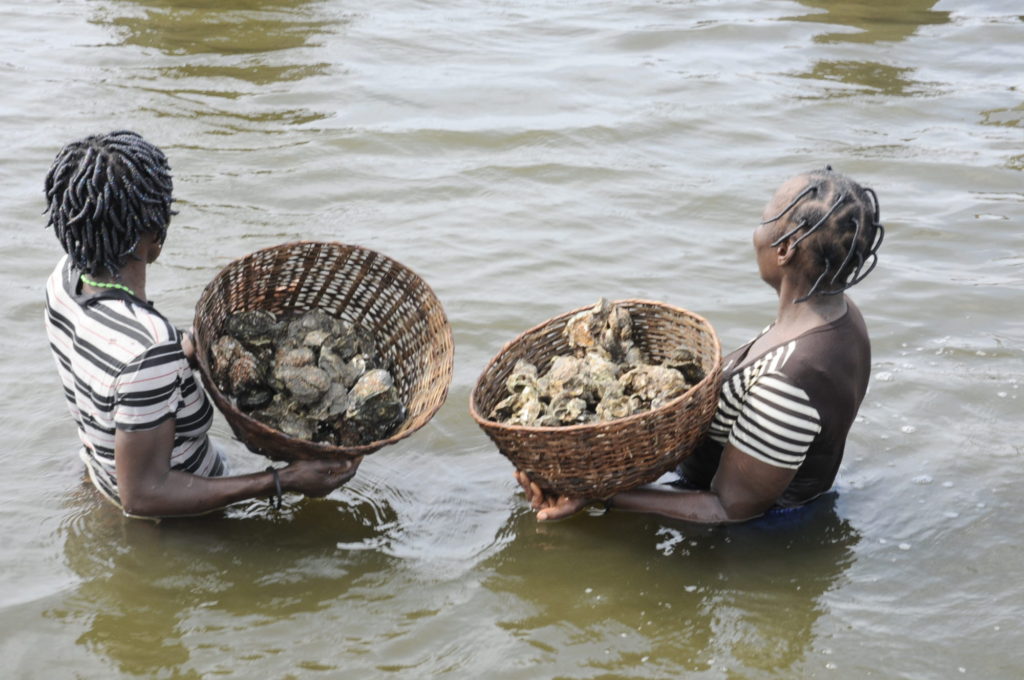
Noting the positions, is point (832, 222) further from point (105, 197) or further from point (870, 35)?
point (870, 35)

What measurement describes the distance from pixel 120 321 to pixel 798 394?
2.08 meters

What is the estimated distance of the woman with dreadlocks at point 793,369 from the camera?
11.1 feet

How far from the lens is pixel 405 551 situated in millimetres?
4051

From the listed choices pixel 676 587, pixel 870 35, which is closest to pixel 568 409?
pixel 676 587

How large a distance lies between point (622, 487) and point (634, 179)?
4.22 m

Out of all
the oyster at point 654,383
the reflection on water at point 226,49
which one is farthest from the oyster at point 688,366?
the reflection on water at point 226,49

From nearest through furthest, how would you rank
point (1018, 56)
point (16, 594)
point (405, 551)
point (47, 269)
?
point (16, 594), point (405, 551), point (47, 269), point (1018, 56)

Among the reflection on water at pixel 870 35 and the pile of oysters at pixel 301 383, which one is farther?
the reflection on water at pixel 870 35

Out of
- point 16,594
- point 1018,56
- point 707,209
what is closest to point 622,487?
point 16,594

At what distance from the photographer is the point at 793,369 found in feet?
11.3

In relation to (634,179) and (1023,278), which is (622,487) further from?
(634,179)

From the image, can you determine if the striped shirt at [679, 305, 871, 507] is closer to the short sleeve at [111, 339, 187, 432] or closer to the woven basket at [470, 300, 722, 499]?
the woven basket at [470, 300, 722, 499]

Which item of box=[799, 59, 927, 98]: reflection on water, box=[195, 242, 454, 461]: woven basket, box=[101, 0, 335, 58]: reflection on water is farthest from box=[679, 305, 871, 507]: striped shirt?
box=[101, 0, 335, 58]: reflection on water

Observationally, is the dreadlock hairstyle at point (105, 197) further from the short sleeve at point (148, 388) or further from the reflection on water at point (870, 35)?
the reflection on water at point (870, 35)
